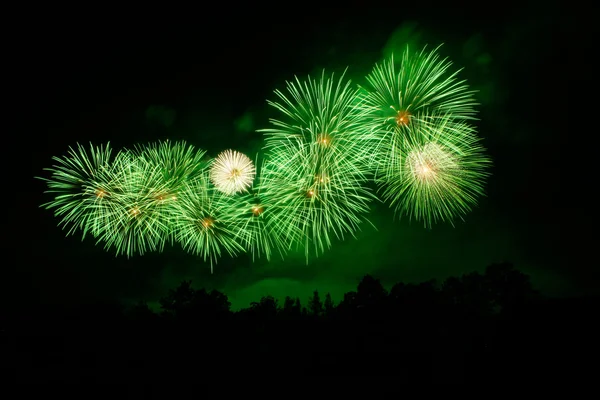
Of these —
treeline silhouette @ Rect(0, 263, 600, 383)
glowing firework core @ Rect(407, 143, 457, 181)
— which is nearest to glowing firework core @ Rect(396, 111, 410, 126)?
glowing firework core @ Rect(407, 143, 457, 181)

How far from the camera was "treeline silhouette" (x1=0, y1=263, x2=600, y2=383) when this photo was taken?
7.77m

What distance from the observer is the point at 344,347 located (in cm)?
1599

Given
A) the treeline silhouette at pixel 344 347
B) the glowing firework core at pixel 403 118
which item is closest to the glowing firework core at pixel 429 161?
the glowing firework core at pixel 403 118

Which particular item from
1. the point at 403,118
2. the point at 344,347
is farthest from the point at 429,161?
the point at 344,347

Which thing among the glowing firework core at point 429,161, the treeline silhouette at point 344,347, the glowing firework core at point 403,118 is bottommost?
the treeline silhouette at point 344,347

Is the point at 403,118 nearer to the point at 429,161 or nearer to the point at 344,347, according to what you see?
the point at 429,161

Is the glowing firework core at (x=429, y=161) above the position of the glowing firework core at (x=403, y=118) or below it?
below

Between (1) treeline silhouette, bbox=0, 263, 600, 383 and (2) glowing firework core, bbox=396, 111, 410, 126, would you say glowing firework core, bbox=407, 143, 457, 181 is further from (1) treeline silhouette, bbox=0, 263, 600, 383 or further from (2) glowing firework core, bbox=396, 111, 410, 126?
(1) treeline silhouette, bbox=0, 263, 600, 383

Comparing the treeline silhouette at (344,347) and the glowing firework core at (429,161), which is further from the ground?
the glowing firework core at (429,161)

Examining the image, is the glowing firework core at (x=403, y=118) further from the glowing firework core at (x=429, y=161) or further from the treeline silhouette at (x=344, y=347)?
the treeline silhouette at (x=344, y=347)

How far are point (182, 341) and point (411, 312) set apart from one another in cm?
1219

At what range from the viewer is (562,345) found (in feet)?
24.1

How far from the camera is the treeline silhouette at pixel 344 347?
25.5 feet

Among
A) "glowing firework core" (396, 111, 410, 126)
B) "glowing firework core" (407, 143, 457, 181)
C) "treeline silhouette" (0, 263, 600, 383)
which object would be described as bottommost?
"treeline silhouette" (0, 263, 600, 383)
